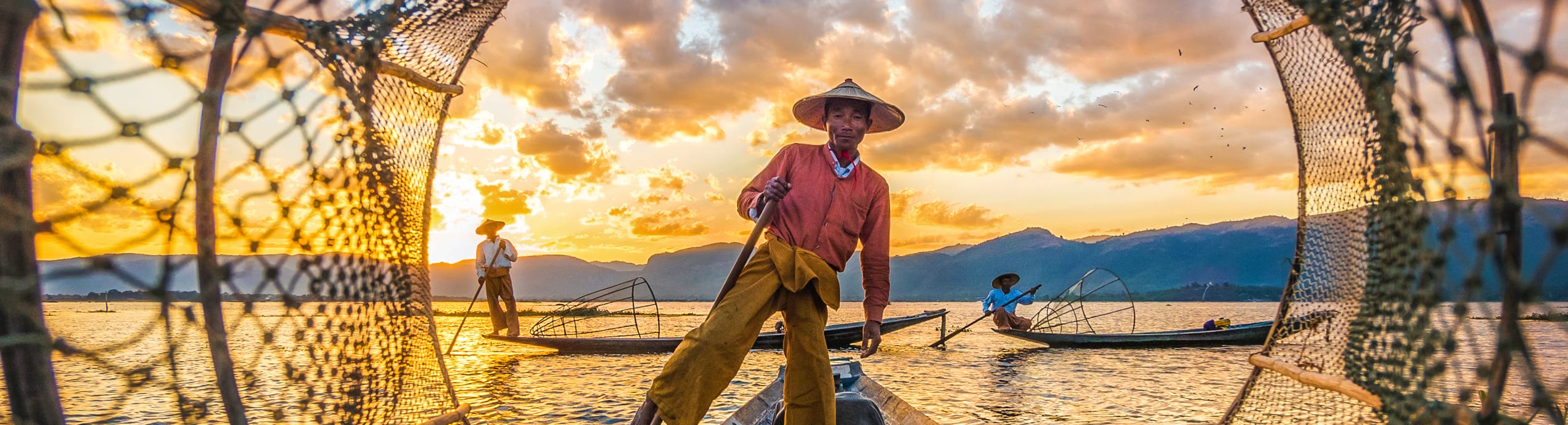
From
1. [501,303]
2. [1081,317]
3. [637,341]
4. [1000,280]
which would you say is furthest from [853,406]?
[1081,317]

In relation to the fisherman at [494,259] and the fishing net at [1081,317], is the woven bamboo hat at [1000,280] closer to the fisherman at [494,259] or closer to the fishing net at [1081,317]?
the fishing net at [1081,317]

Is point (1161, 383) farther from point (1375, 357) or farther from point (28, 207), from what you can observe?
point (28, 207)

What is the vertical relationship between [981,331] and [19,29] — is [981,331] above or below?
below

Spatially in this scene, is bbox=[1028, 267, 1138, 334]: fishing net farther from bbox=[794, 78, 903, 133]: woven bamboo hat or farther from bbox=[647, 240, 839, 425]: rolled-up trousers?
bbox=[647, 240, 839, 425]: rolled-up trousers

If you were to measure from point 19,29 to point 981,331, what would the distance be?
25148 millimetres

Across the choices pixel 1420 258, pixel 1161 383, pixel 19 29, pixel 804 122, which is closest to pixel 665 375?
pixel 804 122

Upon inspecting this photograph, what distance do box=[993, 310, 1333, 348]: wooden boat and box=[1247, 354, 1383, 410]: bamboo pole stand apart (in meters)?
11.5

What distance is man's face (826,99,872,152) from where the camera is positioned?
3113 mm

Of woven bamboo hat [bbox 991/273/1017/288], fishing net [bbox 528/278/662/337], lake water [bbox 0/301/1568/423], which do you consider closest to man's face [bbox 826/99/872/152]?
lake water [bbox 0/301/1568/423]

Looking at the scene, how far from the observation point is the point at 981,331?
24.8m

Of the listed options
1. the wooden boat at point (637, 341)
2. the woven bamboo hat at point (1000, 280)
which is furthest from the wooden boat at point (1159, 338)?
the wooden boat at point (637, 341)

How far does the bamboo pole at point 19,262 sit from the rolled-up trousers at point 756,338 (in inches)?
60.7

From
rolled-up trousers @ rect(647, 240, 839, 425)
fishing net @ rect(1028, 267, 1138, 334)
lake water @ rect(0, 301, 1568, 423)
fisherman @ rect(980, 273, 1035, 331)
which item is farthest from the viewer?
fishing net @ rect(1028, 267, 1138, 334)

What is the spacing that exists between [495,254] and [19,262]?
10.0 m
